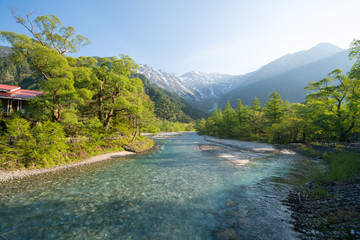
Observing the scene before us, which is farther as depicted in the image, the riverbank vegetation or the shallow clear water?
the riverbank vegetation

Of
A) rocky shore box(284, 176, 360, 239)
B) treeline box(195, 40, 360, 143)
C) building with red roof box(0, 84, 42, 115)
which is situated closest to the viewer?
rocky shore box(284, 176, 360, 239)

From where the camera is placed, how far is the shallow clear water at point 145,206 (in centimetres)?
521

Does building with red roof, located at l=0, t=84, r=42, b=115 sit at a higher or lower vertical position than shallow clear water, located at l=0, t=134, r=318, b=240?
higher

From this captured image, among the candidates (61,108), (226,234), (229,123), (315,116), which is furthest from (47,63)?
(229,123)

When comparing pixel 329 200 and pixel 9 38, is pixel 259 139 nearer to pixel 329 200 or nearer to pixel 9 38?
pixel 329 200

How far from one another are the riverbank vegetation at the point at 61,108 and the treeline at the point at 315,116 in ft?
78.5

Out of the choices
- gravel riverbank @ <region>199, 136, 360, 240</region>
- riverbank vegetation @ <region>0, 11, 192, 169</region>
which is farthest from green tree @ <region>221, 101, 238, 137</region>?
gravel riverbank @ <region>199, 136, 360, 240</region>

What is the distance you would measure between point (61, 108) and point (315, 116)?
3412 centimetres

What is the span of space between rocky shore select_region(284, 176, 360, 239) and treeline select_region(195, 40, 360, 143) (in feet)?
30.2

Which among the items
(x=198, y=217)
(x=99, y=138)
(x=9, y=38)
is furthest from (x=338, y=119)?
(x=9, y=38)

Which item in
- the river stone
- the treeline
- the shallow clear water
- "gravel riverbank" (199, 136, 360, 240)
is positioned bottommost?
the shallow clear water

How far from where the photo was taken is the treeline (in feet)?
56.4

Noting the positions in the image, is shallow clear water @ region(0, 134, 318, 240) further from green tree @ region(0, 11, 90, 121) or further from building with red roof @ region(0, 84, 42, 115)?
building with red roof @ region(0, 84, 42, 115)

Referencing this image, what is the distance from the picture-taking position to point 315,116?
21.0 metres
